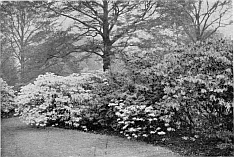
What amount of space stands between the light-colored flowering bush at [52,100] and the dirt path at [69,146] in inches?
18.6

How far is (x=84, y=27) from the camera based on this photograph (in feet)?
31.9

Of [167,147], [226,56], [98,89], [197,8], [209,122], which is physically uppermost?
[197,8]

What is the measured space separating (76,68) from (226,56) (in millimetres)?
7841

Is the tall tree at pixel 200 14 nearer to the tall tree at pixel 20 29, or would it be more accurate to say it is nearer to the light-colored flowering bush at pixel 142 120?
the tall tree at pixel 20 29

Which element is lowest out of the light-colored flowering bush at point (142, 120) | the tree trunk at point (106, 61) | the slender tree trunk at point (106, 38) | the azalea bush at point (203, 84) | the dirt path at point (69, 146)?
the dirt path at point (69, 146)

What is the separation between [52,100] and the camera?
5641 mm

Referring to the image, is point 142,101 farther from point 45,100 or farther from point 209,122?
point 45,100

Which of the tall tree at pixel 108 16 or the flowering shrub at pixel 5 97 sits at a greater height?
the tall tree at pixel 108 16

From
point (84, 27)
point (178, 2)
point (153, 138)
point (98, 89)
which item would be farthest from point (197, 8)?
point (153, 138)

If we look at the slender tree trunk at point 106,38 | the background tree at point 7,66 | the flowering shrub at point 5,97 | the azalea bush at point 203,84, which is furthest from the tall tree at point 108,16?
the azalea bush at point 203,84

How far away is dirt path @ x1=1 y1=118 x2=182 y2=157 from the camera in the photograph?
370 centimetres

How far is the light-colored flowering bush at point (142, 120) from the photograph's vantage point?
4.39 m

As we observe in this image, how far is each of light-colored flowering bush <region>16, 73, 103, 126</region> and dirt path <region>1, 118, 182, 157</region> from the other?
1.55 feet

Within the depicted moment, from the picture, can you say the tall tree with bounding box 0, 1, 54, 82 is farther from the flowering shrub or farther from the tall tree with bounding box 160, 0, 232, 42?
the tall tree with bounding box 160, 0, 232, 42
